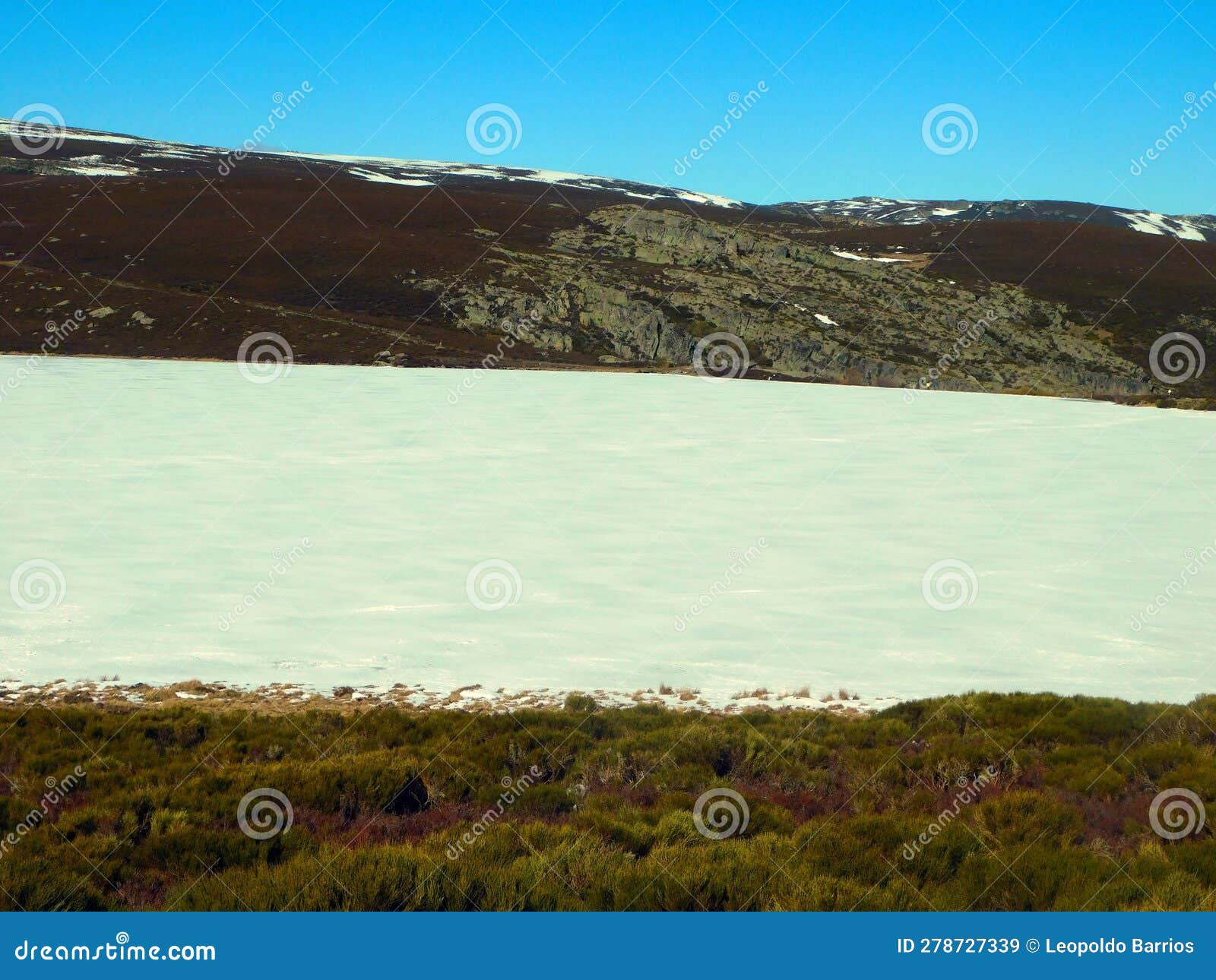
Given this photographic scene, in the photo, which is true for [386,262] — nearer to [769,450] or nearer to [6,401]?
[6,401]

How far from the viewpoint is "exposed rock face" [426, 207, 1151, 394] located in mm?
69500

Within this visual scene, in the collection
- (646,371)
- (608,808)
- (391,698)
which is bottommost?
(608,808)

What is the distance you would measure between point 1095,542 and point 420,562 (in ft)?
42.4

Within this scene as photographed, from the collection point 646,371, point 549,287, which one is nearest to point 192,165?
point 549,287

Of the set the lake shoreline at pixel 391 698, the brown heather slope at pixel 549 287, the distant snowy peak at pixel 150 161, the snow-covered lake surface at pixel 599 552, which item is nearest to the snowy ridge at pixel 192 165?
the distant snowy peak at pixel 150 161

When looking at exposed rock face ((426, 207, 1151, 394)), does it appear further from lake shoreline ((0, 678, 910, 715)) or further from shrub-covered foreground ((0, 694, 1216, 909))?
shrub-covered foreground ((0, 694, 1216, 909))

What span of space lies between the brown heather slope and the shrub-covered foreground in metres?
44.0

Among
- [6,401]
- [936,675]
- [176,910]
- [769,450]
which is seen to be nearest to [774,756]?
[936,675]

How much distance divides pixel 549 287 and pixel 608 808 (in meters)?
69.4

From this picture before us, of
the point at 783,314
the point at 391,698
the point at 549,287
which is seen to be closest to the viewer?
the point at 391,698

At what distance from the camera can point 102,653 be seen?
43.9ft

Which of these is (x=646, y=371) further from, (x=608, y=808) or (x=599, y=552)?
(x=608, y=808)

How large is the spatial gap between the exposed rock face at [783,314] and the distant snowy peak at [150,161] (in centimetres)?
4214

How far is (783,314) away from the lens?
75.8 m
